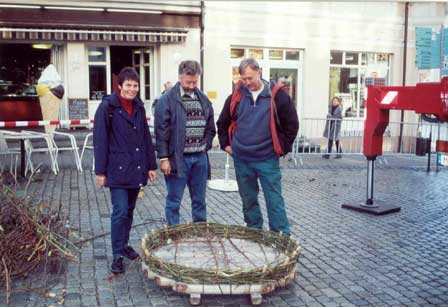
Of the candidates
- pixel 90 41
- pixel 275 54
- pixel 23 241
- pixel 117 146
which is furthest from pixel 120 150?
pixel 275 54

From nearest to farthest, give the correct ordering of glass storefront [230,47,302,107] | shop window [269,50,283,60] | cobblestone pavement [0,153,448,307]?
cobblestone pavement [0,153,448,307], glass storefront [230,47,302,107], shop window [269,50,283,60]

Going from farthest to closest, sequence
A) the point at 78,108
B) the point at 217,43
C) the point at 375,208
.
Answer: the point at 217,43 < the point at 78,108 < the point at 375,208

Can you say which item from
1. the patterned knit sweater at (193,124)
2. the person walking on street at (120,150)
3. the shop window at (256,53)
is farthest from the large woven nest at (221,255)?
the shop window at (256,53)

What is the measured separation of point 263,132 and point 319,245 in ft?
5.09

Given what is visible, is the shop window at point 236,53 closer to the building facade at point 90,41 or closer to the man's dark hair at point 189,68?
the building facade at point 90,41

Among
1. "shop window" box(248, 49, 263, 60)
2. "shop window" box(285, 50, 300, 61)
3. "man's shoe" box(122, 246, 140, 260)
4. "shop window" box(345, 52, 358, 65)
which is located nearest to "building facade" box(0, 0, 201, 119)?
"shop window" box(248, 49, 263, 60)

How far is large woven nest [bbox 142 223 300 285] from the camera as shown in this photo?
13.2 ft

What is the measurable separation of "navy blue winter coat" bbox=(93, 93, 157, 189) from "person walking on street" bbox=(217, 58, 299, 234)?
1.04 metres

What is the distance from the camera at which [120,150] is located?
465 cm

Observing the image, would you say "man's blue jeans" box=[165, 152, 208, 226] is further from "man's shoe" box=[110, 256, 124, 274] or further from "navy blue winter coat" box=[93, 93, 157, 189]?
"man's shoe" box=[110, 256, 124, 274]

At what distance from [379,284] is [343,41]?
44.7ft

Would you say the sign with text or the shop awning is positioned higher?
the shop awning

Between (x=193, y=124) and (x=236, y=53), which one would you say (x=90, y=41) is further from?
(x=193, y=124)

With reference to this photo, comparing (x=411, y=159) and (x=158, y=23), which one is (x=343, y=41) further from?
(x=158, y=23)
